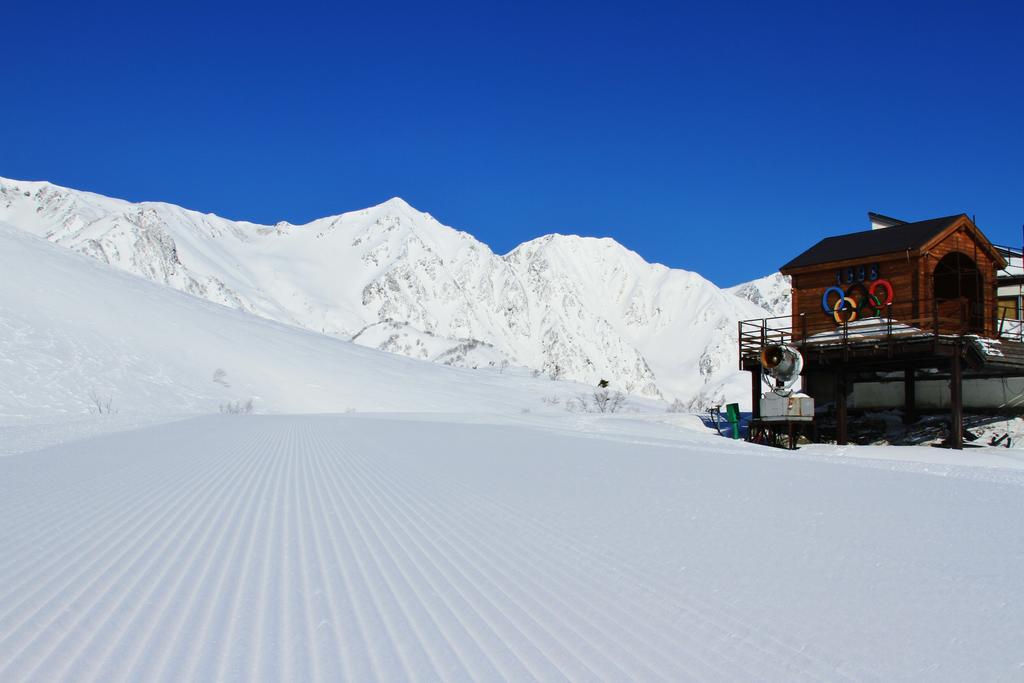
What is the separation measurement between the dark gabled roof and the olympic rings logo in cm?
100

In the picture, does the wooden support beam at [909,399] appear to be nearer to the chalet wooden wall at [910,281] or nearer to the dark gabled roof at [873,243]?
the chalet wooden wall at [910,281]

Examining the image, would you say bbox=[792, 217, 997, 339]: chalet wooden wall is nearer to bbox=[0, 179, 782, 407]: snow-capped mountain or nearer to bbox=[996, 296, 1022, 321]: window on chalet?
bbox=[996, 296, 1022, 321]: window on chalet

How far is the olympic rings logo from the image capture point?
2561cm

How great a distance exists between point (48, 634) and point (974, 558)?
232 inches

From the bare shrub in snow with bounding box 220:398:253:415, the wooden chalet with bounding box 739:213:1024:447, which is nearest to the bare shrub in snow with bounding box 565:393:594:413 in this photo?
the bare shrub in snow with bounding box 220:398:253:415

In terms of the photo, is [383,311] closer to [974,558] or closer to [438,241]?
[438,241]

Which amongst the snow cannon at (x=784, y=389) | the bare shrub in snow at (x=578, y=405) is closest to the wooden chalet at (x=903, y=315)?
the snow cannon at (x=784, y=389)

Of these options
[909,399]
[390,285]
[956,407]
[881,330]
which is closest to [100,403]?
[881,330]

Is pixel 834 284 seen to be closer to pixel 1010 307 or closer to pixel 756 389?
pixel 756 389

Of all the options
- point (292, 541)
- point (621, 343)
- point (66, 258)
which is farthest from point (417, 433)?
point (621, 343)

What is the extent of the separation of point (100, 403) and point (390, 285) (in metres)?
125

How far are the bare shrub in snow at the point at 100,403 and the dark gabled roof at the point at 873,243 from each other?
84.9 ft

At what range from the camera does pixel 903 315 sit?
81.5 ft

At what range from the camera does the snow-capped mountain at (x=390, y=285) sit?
130 m
